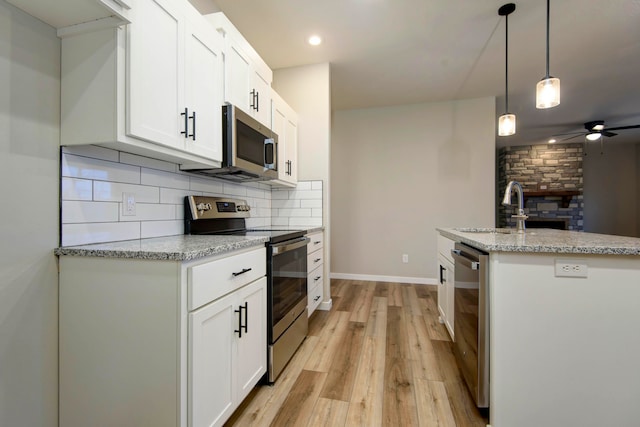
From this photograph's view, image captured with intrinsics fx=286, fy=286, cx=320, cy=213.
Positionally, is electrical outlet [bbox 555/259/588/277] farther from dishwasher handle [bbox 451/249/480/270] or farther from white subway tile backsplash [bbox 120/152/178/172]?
white subway tile backsplash [bbox 120/152/178/172]

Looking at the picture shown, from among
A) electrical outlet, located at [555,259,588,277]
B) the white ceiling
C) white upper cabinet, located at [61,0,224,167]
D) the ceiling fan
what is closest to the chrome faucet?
electrical outlet, located at [555,259,588,277]

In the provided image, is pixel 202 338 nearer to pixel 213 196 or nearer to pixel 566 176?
pixel 213 196

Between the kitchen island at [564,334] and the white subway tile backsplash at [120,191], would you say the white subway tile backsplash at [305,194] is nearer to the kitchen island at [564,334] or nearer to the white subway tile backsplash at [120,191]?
the white subway tile backsplash at [120,191]

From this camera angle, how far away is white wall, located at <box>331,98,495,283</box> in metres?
4.05

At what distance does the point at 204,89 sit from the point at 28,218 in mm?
987

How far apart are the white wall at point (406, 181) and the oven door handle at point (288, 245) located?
2.37 meters

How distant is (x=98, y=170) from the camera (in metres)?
1.32

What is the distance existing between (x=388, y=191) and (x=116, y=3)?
12.5ft

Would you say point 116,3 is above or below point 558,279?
above

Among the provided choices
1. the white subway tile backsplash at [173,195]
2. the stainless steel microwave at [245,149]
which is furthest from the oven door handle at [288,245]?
the white subway tile backsplash at [173,195]

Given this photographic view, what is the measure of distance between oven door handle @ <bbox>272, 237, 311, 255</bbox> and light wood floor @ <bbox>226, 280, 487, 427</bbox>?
0.79 meters

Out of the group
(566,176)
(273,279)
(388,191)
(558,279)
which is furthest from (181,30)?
(566,176)

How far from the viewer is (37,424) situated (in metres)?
1.13

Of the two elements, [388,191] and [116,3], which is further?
[388,191]
